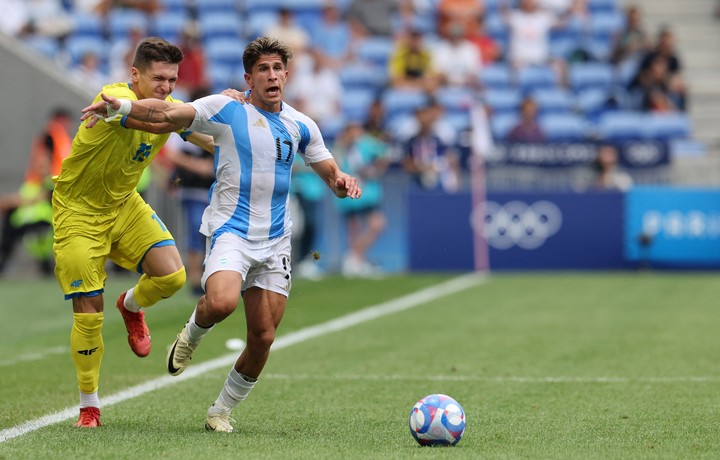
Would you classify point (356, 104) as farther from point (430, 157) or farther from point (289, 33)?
point (430, 157)

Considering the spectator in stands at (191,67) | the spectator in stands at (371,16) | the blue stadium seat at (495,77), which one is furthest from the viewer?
the spectator in stands at (371,16)

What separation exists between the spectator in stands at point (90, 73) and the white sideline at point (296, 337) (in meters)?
6.20

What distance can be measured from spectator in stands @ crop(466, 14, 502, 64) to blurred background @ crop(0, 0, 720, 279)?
38 mm

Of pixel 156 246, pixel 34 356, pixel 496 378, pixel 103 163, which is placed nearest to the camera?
pixel 103 163

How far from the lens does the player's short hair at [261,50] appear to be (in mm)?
7246

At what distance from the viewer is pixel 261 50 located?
7.24 meters

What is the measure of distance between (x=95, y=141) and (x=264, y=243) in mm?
1155

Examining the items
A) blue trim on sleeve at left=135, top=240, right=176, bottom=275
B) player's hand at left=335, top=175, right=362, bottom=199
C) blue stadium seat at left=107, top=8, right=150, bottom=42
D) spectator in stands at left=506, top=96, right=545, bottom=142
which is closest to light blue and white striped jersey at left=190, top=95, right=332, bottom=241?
player's hand at left=335, top=175, right=362, bottom=199

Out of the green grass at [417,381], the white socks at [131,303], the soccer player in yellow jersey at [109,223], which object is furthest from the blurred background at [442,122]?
the soccer player in yellow jersey at [109,223]

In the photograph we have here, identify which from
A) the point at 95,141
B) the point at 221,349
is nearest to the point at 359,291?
the point at 221,349

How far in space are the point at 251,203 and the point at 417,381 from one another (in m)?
2.72

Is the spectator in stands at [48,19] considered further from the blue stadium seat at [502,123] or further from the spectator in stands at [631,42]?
the spectator in stands at [631,42]

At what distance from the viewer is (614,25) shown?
26000mm

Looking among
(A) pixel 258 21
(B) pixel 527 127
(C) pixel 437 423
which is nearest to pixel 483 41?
(B) pixel 527 127
